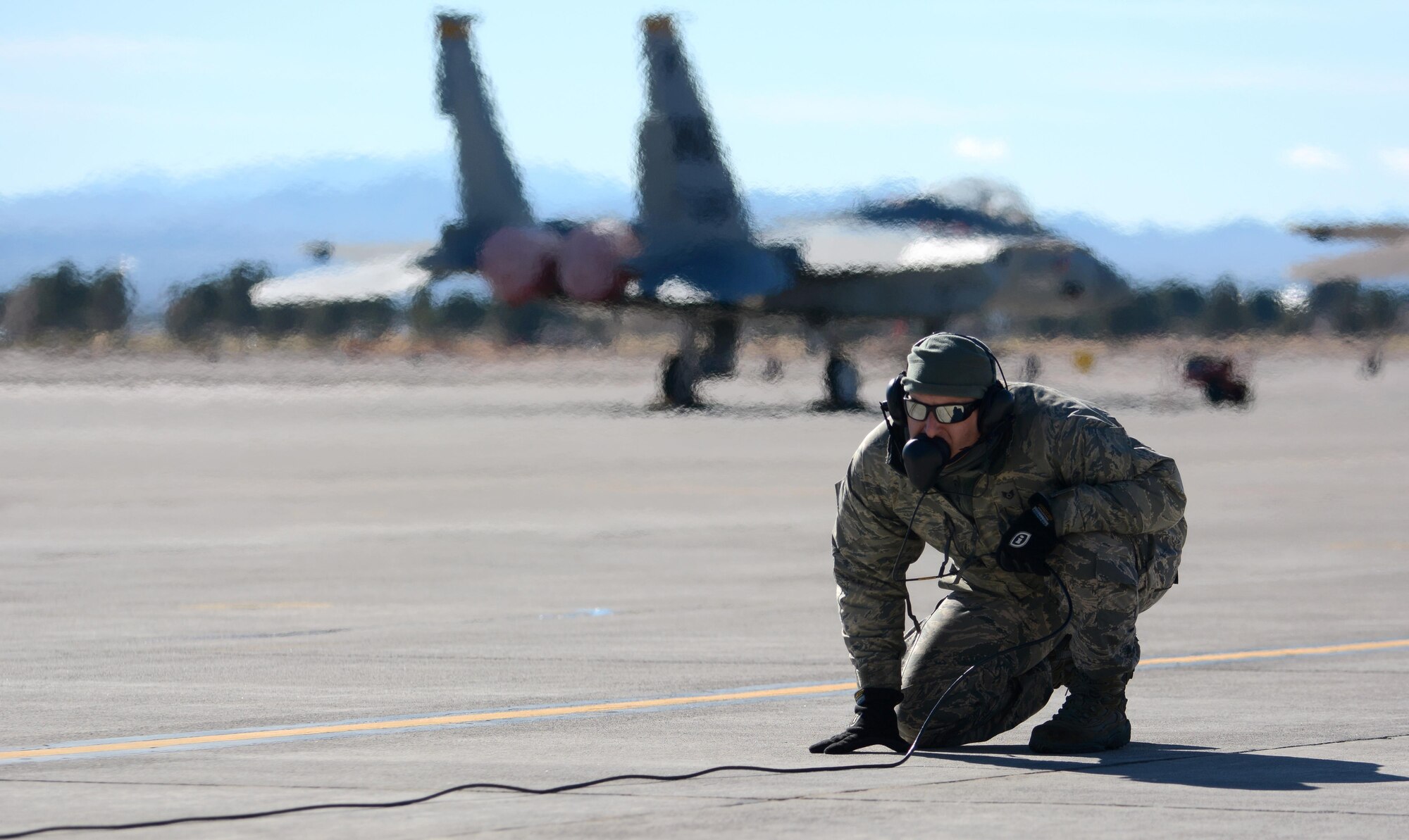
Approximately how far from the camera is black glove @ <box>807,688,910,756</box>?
694 centimetres

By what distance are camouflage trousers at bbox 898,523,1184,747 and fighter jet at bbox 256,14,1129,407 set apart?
35.2m

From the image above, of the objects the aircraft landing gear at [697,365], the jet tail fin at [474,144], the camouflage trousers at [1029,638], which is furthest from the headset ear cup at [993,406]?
the aircraft landing gear at [697,365]

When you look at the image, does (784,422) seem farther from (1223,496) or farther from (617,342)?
(617,342)

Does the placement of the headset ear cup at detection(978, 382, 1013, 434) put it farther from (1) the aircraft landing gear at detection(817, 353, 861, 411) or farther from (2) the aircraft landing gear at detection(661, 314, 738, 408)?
(2) the aircraft landing gear at detection(661, 314, 738, 408)

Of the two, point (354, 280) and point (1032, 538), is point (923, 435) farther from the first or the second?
point (354, 280)

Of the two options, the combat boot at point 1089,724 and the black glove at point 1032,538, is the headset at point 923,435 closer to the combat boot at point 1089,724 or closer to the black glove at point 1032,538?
the black glove at point 1032,538

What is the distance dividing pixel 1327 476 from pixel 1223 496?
412 centimetres

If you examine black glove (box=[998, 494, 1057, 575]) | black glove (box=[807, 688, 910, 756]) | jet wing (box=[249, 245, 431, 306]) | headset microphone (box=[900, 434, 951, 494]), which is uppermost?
jet wing (box=[249, 245, 431, 306])

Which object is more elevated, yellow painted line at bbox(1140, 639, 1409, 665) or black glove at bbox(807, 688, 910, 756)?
black glove at bbox(807, 688, 910, 756)

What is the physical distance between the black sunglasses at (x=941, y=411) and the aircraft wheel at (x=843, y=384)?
38.9 meters

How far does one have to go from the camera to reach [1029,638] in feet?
24.0

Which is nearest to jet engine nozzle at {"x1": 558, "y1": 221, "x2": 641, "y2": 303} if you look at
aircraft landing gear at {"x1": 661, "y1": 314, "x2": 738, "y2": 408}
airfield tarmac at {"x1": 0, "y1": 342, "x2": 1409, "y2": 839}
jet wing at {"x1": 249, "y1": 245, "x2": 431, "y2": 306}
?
jet wing at {"x1": 249, "y1": 245, "x2": 431, "y2": 306}

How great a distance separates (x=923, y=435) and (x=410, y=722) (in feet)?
8.21

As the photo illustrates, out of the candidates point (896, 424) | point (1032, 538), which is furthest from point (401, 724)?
point (1032, 538)
